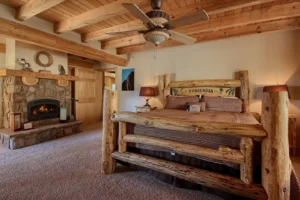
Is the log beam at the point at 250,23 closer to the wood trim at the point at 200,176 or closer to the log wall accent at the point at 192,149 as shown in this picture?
the log wall accent at the point at 192,149

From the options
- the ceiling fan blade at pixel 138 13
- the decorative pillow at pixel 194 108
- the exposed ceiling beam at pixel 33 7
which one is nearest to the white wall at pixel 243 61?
the decorative pillow at pixel 194 108

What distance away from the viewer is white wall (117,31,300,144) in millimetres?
3151

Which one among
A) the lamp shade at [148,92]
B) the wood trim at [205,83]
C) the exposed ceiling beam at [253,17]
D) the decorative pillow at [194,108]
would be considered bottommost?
the decorative pillow at [194,108]

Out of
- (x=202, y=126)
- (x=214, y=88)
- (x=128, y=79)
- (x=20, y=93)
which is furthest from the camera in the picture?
(x=128, y=79)

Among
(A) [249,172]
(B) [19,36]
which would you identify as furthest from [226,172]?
(B) [19,36]

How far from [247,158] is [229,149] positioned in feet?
0.53

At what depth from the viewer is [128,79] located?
16.4ft

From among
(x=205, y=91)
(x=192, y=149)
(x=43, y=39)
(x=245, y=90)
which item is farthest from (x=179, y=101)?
(x=43, y=39)

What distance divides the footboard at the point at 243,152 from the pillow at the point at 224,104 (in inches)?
74.7

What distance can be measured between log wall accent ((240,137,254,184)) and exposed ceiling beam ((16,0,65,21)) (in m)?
2.79

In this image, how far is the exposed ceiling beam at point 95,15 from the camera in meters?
2.22

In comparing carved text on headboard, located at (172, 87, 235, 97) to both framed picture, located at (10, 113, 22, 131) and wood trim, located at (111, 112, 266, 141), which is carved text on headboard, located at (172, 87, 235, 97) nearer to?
wood trim, located at (111, 112, 266, 141)

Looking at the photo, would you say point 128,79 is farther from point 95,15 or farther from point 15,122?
point 15,122

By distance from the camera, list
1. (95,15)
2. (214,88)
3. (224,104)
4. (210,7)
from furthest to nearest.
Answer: (214,88) < (224,104) < (95,15) < (210,7)
